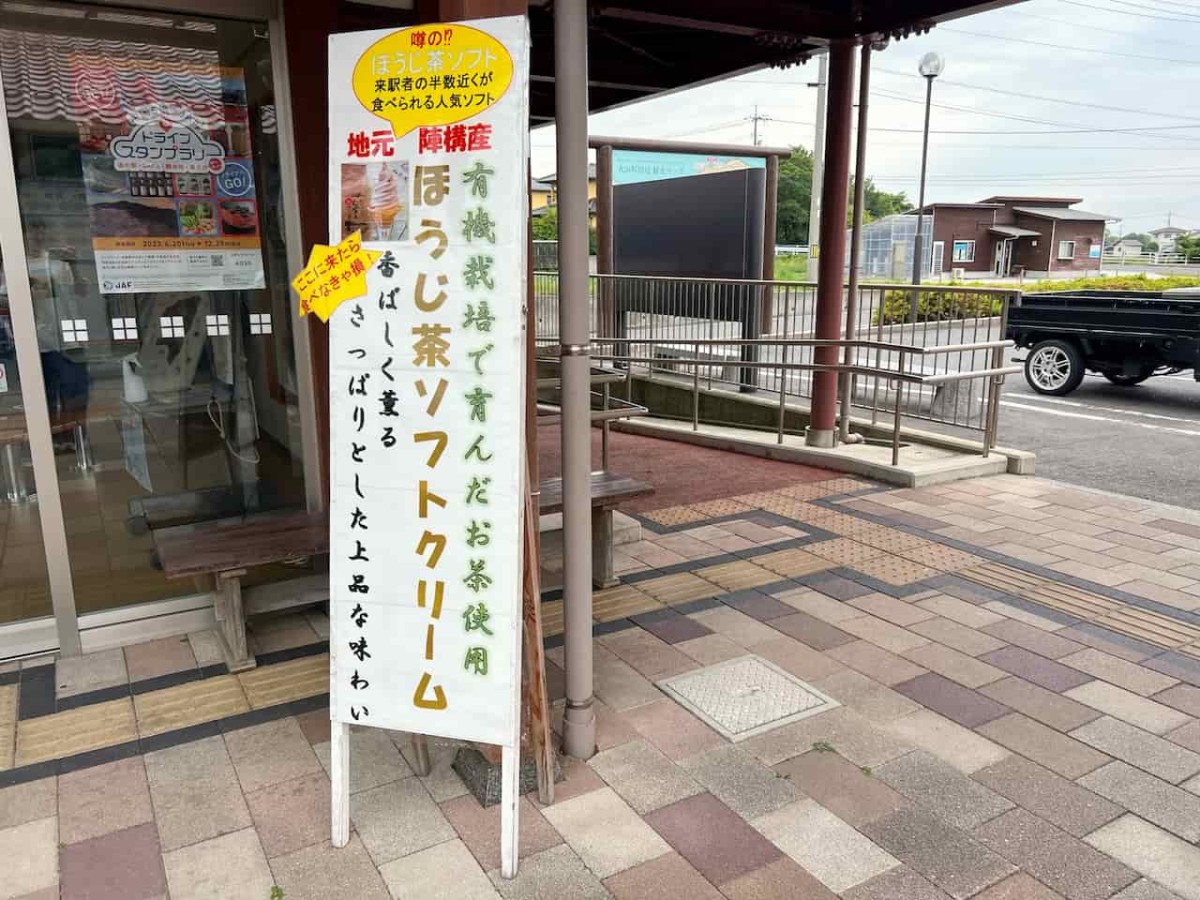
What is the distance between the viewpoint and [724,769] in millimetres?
2764

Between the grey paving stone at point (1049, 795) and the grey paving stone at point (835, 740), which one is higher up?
the grey paving stone at point (835, 740)

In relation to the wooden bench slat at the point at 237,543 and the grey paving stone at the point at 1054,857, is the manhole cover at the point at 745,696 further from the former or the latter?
the wooden bench slat at the point at 237,543

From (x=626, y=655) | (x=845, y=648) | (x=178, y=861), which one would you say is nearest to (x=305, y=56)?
(x=626, y=655)

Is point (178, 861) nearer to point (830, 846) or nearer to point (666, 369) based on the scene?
point (830, 846)

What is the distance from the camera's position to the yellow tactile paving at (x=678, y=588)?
13.5 feet

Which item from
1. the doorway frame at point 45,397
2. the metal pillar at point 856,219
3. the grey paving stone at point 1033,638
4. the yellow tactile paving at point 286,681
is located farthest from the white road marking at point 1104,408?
the yellow tactile paving at point 286,681

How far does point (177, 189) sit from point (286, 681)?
6.74 ft

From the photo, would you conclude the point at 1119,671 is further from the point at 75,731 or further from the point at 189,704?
the point at 75,731

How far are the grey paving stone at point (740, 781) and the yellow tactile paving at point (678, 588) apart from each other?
49.4 inches

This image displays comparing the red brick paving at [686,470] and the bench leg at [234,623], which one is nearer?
the bench leg at [234,623]

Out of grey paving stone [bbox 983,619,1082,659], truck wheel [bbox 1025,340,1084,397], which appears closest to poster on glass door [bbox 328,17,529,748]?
grey paving stone [bbox 983,619,1082,659]

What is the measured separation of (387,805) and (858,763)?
1.46 m

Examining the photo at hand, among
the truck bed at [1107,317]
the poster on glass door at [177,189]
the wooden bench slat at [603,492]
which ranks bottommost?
the wooden bench slat at [603,492]

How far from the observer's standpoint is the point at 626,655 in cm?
354
